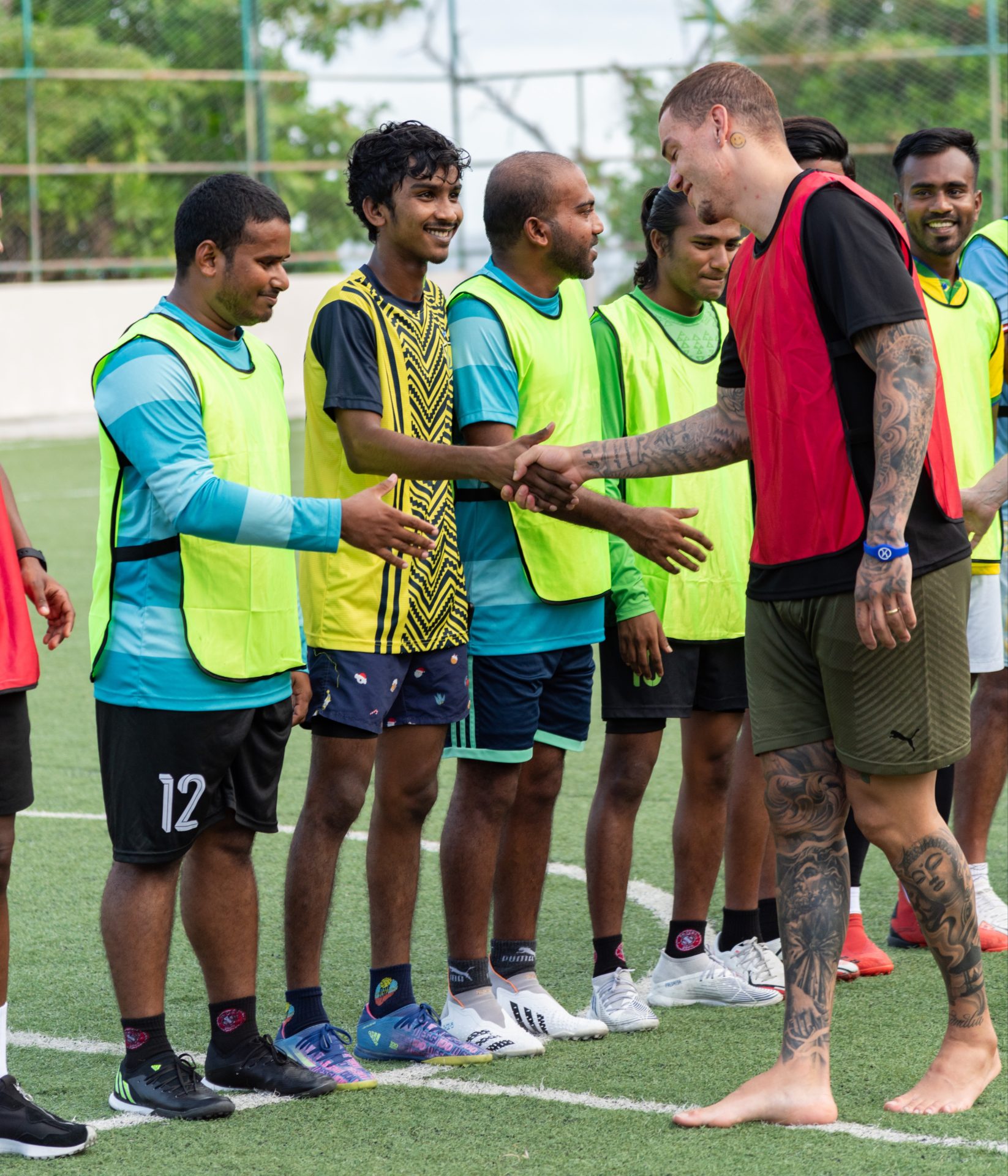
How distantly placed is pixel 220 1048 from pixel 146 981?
0.31m

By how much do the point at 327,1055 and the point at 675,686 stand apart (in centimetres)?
146

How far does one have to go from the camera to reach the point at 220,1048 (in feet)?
13.5

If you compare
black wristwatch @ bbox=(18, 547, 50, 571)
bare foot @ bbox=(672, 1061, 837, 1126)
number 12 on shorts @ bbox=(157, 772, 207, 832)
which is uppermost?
black wristwatch @ bbox=(18, 547, 50, 571)

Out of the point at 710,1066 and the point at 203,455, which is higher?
the point at 203,455

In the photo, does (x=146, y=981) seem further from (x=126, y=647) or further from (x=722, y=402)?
(x=722, y=402)

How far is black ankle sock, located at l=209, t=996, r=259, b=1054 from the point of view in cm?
409

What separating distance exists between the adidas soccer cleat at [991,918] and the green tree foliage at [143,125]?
A: 20.7m

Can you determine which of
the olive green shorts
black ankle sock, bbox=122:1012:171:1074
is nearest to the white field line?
black ankle sock, bbox=122:1012:171:1074

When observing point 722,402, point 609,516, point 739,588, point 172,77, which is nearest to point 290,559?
point 609,516

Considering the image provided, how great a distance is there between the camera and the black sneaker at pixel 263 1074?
13.3 feet

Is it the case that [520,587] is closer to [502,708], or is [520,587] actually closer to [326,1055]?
[502,708]

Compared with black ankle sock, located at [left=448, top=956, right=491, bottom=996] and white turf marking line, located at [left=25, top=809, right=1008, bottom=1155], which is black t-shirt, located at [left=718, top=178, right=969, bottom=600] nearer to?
white turf marking line, located at [left=25, top=809, right=1008, bottom=1155]

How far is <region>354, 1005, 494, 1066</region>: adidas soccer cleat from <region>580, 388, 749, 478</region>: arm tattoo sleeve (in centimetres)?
151

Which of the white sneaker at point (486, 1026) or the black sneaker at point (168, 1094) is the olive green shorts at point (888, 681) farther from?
the black sneaker at point (168, 1094)
